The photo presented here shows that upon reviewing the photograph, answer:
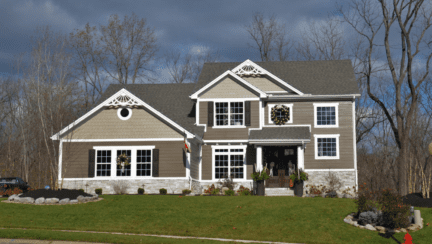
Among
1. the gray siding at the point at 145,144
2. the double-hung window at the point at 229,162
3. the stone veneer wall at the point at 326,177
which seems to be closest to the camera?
the gray siding at the point at 145,144

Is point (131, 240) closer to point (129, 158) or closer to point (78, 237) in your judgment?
point (78, 237)

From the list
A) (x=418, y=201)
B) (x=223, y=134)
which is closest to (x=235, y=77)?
(x=223, y=134)

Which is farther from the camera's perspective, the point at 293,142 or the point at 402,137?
the point at 402,137

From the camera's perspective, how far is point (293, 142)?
24.0 metres

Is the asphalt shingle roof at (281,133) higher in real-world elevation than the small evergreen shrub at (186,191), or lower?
higher

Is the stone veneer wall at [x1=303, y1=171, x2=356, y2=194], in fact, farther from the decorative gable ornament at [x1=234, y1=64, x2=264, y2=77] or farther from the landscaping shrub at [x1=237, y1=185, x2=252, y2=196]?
the decorative gable ornament at [x1=234, y1=64, x2=264, y2=77]

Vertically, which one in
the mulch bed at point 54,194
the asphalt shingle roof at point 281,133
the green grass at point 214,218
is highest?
the asphalt shingle roof at point 281,133

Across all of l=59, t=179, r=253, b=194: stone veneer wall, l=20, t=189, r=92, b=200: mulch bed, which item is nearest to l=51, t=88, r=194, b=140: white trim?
l=59, t=179, r=253, b=194: stone veneer wall

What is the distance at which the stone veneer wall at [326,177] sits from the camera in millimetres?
24789

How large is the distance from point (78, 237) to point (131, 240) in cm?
154

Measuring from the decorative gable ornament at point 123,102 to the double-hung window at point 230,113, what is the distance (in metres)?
4.86

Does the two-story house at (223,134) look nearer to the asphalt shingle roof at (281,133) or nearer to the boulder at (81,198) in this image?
the asphalt shingle roof at (281,133)

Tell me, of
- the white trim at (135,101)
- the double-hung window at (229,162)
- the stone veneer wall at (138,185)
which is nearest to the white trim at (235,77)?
the white trim at (135,101)

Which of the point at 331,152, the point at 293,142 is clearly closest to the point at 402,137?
the point at 331,152
